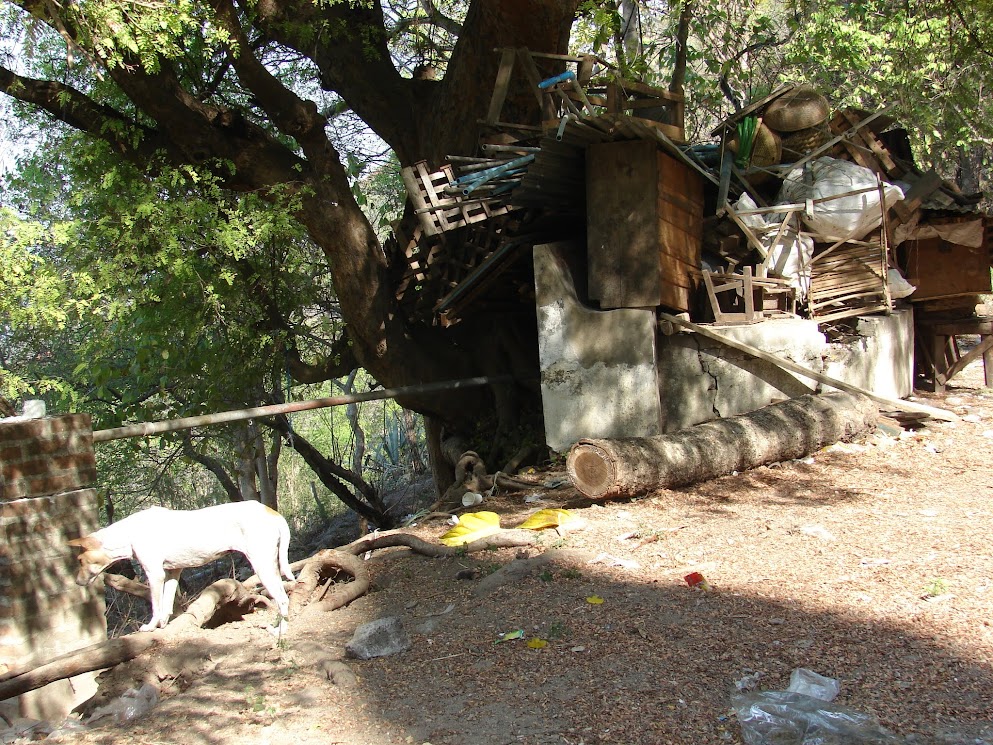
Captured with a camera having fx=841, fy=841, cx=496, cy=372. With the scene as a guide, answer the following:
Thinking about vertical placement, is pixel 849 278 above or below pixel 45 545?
above

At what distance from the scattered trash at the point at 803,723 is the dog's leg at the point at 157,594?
283cm

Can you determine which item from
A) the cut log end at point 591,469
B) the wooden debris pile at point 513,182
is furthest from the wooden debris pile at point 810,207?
the cut log end at point 591,469

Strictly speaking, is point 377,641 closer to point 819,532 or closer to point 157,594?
point 157,594

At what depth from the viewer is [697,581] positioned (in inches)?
179

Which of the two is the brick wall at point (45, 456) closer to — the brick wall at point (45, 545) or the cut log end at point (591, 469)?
the brick wall at point (45, 545)

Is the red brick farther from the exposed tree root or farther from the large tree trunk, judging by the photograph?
the large tree trunk

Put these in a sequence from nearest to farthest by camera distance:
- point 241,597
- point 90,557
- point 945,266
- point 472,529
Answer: point 90,557 < point 241,597 < point 472,529 < point 945,266

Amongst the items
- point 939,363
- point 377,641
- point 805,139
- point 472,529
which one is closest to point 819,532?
point 472,529

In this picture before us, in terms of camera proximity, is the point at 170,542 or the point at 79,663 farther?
the point at 170,542

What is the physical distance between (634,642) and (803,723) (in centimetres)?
105

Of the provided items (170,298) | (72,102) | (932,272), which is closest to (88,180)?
(72,102)

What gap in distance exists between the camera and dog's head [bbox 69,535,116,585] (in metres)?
4.23

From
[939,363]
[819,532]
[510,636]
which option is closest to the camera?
[510,636]

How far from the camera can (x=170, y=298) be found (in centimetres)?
854
